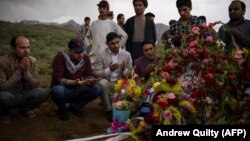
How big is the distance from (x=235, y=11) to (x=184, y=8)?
735 millimetres

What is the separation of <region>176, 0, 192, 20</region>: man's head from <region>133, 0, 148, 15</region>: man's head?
0.93 meters

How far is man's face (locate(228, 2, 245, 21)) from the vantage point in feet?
16.8

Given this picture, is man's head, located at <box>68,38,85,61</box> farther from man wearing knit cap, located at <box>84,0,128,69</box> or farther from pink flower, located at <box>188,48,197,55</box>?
pink flower, located at <box>188,48,197,55</box>

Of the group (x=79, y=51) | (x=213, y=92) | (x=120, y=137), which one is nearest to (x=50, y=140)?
(x=79, y=51)

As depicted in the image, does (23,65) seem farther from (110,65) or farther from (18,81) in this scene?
(110,65)

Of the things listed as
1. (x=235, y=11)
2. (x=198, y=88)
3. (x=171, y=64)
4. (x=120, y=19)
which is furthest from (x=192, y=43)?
(x=120, y=19)

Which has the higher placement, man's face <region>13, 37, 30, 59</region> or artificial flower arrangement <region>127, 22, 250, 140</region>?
man's face <region>13, 37, 30, 59</region>

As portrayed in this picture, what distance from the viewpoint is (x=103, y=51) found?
5.99 m

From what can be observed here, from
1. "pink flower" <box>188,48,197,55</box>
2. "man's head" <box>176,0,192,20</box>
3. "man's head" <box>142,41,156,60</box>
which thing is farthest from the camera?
"man's head" <box>142,41,156,60</box>

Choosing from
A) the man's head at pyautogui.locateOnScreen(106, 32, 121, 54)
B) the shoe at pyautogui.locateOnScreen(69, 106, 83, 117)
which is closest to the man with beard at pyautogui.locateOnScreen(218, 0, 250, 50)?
the man's head at pyautogui.locateOnScreen(106, 32, 121, 54)

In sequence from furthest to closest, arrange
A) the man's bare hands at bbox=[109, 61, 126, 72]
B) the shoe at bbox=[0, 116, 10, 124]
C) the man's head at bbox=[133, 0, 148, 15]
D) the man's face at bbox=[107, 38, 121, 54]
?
the man's head at bbox=[133, 0, 148, 15], the man's face at bbox=[107, 38, 121, 54], the man's bare hands at bbox=[109, 61, 126, 72], the shoe at bbox=[0, 116, 10, 124]

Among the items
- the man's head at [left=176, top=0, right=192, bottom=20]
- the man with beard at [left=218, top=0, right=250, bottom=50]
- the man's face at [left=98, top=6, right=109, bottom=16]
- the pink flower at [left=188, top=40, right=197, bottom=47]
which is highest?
the man's face at [left=98, top=6, right=109, bottom=16]

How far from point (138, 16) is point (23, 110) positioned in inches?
99.5

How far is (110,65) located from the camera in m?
5.76
